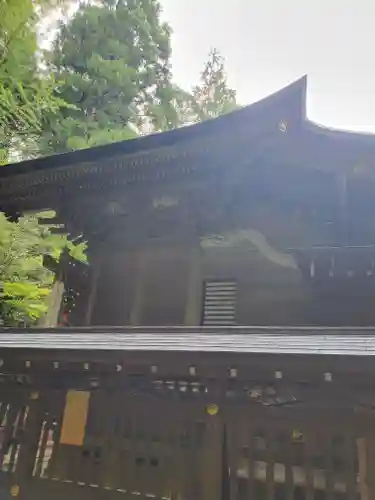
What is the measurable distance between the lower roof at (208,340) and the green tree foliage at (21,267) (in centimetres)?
575

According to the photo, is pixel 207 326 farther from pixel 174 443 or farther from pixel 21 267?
pixel 21 267

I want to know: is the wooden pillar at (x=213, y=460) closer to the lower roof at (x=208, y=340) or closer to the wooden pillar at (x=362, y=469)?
the lower roof at (x=208, y=340)

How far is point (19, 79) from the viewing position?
9031mm

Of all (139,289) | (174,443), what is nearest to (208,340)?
(174,443)

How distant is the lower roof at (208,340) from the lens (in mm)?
3043

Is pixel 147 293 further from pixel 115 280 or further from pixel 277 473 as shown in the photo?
pixel 277 473

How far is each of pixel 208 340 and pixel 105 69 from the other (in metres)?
13.4

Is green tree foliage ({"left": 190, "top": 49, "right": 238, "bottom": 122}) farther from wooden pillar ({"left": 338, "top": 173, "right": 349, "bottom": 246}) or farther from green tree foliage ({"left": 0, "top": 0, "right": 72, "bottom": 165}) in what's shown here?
wooden pillar ({"left": 338, "top": 173, "right": 349, "bottom": 246})

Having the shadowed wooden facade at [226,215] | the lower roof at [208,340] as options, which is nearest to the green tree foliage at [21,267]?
the shadowed wooden facade at [226,215]

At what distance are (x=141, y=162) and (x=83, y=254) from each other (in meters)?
2.12

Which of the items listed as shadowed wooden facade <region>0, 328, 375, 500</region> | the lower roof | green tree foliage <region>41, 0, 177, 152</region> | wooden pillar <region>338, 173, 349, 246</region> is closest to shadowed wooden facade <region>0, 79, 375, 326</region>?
wooden pillar <region>338, 173, 349, 246</region>

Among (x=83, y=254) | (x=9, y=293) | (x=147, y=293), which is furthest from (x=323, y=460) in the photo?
(x=9, y=293)

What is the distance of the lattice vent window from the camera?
538 centimetres

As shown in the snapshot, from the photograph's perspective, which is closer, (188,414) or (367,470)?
(367,470)
